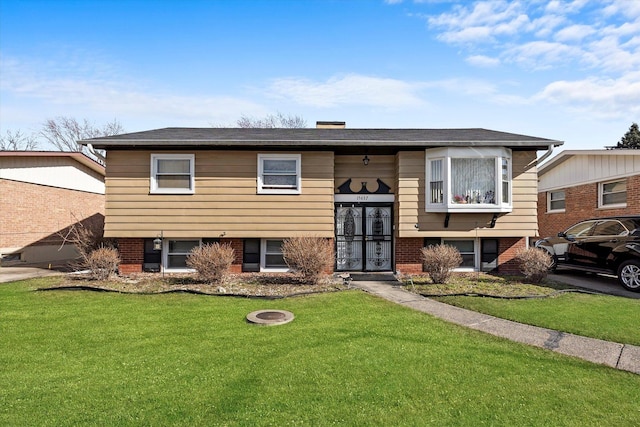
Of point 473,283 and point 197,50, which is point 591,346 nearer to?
point 473,283

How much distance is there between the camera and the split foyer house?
10.7 meters

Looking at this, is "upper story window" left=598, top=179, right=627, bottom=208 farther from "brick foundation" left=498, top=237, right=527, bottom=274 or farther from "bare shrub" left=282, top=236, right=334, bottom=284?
"bare shrub" left=282, top=236, right=334, bottom=284

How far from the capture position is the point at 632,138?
34.1 metres

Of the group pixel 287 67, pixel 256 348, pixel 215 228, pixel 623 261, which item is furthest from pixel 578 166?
pixel 256 348

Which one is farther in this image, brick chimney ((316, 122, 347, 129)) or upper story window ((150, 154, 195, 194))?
brick chimney ((316, 122, 347, 129))

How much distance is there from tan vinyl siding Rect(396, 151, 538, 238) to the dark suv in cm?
114

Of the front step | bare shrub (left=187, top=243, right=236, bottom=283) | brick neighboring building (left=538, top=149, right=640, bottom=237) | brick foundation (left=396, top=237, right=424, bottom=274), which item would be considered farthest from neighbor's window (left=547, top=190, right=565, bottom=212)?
bare shrub (left=187, top=243, right=236, bottom=283)

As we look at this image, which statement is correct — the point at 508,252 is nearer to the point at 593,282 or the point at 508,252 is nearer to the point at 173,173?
the point at 593,282

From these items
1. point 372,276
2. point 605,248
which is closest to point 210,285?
point 372,276

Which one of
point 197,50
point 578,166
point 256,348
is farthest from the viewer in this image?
point 578,166

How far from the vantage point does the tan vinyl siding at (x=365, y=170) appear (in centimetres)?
1157

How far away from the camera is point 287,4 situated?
10.4m

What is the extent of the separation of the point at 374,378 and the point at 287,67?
36.0 feet

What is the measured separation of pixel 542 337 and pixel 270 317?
14.4 feet
